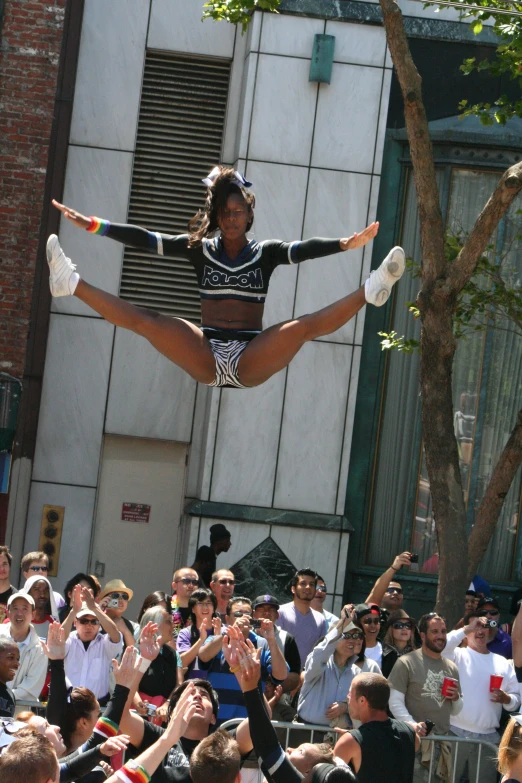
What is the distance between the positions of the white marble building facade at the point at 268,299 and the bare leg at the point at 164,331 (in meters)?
5.92

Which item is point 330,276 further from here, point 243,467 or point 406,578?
point 406,578

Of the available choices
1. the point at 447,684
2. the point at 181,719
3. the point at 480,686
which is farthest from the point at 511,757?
the point at 480,686

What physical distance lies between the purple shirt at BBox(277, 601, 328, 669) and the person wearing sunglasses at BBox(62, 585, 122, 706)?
172 cm

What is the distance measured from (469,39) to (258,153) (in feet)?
9.27

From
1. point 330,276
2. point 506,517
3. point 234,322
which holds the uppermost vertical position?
point 330,276

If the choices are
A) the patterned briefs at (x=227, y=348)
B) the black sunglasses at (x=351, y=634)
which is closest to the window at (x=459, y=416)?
the black sunglasses at (x=351, y=634)

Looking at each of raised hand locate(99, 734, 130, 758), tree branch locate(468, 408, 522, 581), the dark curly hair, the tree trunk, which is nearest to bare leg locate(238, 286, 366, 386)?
the dark curly hair

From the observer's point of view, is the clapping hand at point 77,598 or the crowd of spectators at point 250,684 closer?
the crowd of spectators at point 250,684

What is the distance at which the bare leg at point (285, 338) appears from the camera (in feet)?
22.5

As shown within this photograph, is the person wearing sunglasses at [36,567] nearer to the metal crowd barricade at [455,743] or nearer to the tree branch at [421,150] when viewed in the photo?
the metal crowd barricade at [455,743]

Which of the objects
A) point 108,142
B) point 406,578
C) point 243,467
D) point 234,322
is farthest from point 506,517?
point 234,322

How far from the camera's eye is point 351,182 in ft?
44.5

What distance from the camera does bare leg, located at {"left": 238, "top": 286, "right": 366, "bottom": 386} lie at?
22.5ft

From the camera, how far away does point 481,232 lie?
9227 mm
